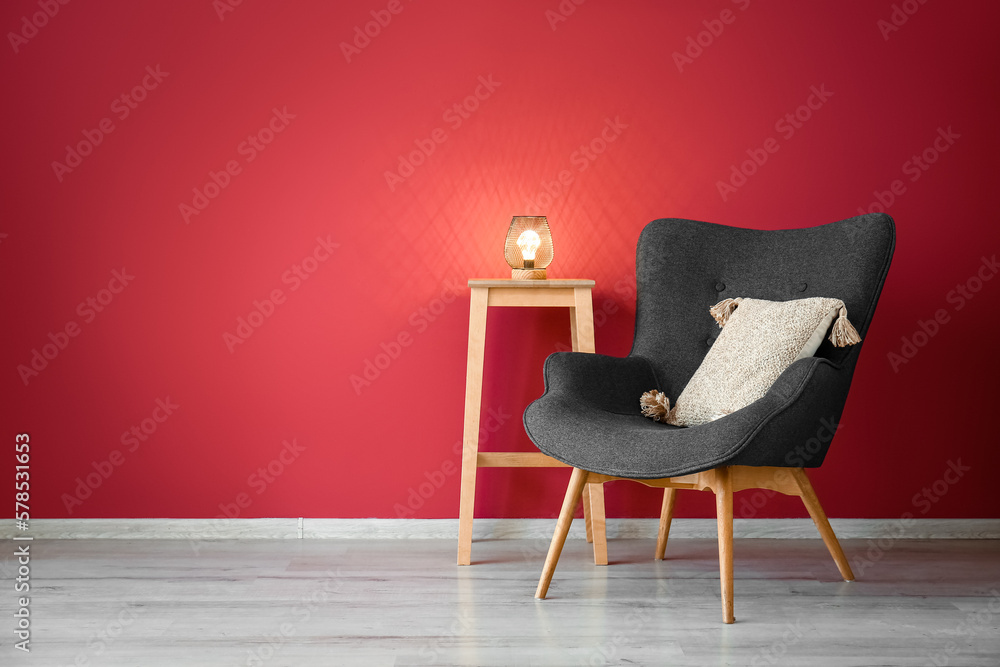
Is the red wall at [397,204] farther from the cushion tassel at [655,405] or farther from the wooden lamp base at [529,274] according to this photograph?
the cushion tassel at [655,405]

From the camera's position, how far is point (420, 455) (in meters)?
2.54

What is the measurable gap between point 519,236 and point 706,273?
0.54m

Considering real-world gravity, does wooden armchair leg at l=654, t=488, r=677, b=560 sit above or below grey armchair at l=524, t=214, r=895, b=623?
below

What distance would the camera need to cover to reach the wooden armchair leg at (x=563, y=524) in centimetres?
191

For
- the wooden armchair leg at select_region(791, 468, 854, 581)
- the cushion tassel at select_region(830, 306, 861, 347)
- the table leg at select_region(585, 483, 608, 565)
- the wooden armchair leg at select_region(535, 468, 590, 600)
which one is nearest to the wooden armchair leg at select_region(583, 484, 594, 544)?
the table leg at select_region(585, 483, 608, 565)

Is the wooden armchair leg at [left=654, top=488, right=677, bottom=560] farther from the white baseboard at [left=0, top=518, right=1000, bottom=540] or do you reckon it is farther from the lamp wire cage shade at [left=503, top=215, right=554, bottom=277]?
the lamp wire cage shade at [left=503, top=215, right=554, bottom=277]

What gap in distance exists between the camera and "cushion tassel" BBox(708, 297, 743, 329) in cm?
217

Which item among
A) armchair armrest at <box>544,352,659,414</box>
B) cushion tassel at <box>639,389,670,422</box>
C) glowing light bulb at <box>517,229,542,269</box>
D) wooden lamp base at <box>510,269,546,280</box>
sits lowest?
cushion tassel at <box>639,389,670,422</box>

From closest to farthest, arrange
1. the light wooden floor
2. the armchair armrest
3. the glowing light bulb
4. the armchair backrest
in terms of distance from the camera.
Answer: the light wooden floor < the armchair armrest < the armchair backrest < the glowing light bulb

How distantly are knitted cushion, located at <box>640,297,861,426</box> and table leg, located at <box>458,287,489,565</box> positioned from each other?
469 mm

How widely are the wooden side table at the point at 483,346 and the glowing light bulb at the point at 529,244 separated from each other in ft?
0.43

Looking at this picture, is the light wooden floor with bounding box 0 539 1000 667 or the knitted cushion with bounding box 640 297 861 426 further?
the knitted cushion with bounding box 640 297 861 426

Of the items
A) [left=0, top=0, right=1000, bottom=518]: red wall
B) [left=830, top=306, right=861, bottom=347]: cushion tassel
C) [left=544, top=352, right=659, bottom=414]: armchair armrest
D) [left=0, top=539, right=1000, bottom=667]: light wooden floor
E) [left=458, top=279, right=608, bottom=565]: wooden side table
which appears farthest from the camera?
[left=0, top=0, right=1000, bottom=518]: red wall

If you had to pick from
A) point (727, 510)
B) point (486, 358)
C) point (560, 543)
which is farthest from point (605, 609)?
point (486, 358)
